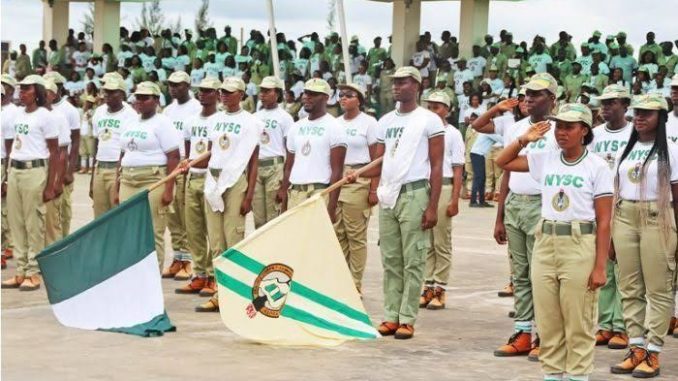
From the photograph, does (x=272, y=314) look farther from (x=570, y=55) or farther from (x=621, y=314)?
(x=570, y=55)

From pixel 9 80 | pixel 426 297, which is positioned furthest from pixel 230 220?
pixel 9 80

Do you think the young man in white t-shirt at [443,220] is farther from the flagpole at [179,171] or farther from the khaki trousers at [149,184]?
the khaki trousers at [149,184]

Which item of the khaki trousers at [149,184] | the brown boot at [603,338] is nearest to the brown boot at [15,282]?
the khaki trousers at [149,184]

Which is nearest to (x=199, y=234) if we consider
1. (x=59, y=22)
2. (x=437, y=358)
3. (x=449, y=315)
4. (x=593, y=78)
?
(x=449, y=315)

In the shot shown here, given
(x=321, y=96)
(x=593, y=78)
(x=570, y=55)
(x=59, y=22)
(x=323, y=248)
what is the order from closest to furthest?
(x=323, y=248) < (x=321, y=96) < (x=593, y=78) < (x=570, y=55) < (x=59, y=22)

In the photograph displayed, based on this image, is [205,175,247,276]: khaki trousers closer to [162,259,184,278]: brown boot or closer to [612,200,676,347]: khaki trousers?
[162,259,184,278]: brown boot

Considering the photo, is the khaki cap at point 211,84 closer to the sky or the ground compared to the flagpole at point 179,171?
closer to the sky

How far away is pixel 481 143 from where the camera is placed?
24203 mm

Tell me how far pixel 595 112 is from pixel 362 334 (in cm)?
576

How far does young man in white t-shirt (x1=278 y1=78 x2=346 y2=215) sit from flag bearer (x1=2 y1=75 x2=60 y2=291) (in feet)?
8.28

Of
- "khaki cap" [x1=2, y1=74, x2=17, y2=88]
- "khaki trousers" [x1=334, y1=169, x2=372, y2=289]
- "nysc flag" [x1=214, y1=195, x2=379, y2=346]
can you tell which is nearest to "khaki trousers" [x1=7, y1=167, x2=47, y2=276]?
"khaki cap" [x1=2, y1=74, x2=17, y2=88]

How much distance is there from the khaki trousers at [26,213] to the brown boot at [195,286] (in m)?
1.47

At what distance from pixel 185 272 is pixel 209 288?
53.1 inches

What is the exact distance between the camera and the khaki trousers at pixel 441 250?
12.8 m
